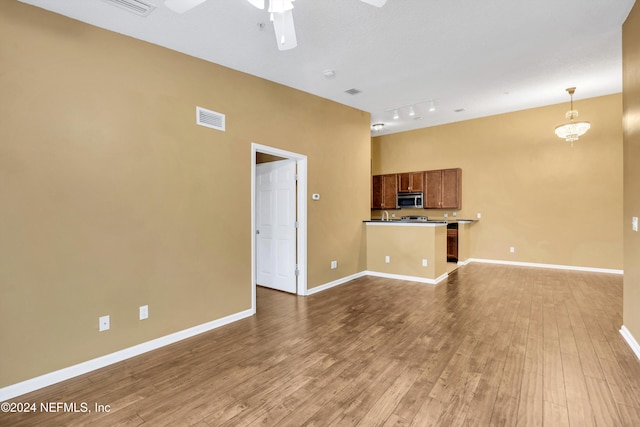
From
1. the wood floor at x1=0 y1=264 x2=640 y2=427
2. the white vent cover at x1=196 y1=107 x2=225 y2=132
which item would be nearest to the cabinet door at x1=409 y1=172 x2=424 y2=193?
the wood floor at x1=0 y1=264 x2=640 y2=427

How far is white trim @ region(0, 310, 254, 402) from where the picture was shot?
2236 mm

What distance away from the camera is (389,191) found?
8.12 meters

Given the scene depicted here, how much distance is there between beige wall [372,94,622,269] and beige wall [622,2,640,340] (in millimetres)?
2496

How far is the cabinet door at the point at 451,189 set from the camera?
717cm

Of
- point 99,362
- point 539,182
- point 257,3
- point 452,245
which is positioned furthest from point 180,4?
point 539,182

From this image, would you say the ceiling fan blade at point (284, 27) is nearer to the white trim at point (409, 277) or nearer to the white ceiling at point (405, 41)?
the white ceiling at point (405, 41)

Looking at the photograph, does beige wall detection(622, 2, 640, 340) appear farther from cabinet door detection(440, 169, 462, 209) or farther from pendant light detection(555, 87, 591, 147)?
cabinet door detection(440, 169, 462, 209)

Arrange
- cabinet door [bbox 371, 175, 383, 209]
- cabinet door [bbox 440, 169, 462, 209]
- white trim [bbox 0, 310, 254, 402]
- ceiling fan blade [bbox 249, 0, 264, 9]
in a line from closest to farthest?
ceiling fan blade [bbox 249, 0, 264, 9], white trim [bbox 0, 310, 254, 402], cabinet door [bbox 440, 169, 462, 209], cabinet door [bbox 371, 175, 383, 209]

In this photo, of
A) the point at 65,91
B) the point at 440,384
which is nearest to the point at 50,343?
the point at 65,91

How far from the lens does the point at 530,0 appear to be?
268 cm

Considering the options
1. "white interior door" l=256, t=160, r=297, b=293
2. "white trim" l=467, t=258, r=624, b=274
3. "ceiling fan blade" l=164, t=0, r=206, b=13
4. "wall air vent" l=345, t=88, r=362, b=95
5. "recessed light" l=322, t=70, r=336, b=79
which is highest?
"wall air vent" l=345, t=88, r=362, b=95

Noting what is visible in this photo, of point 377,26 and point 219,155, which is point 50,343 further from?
point 377,26

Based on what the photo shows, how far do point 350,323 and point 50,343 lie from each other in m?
2.75

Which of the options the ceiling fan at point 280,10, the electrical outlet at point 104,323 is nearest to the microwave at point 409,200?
the ceiling fan at point 280,10
